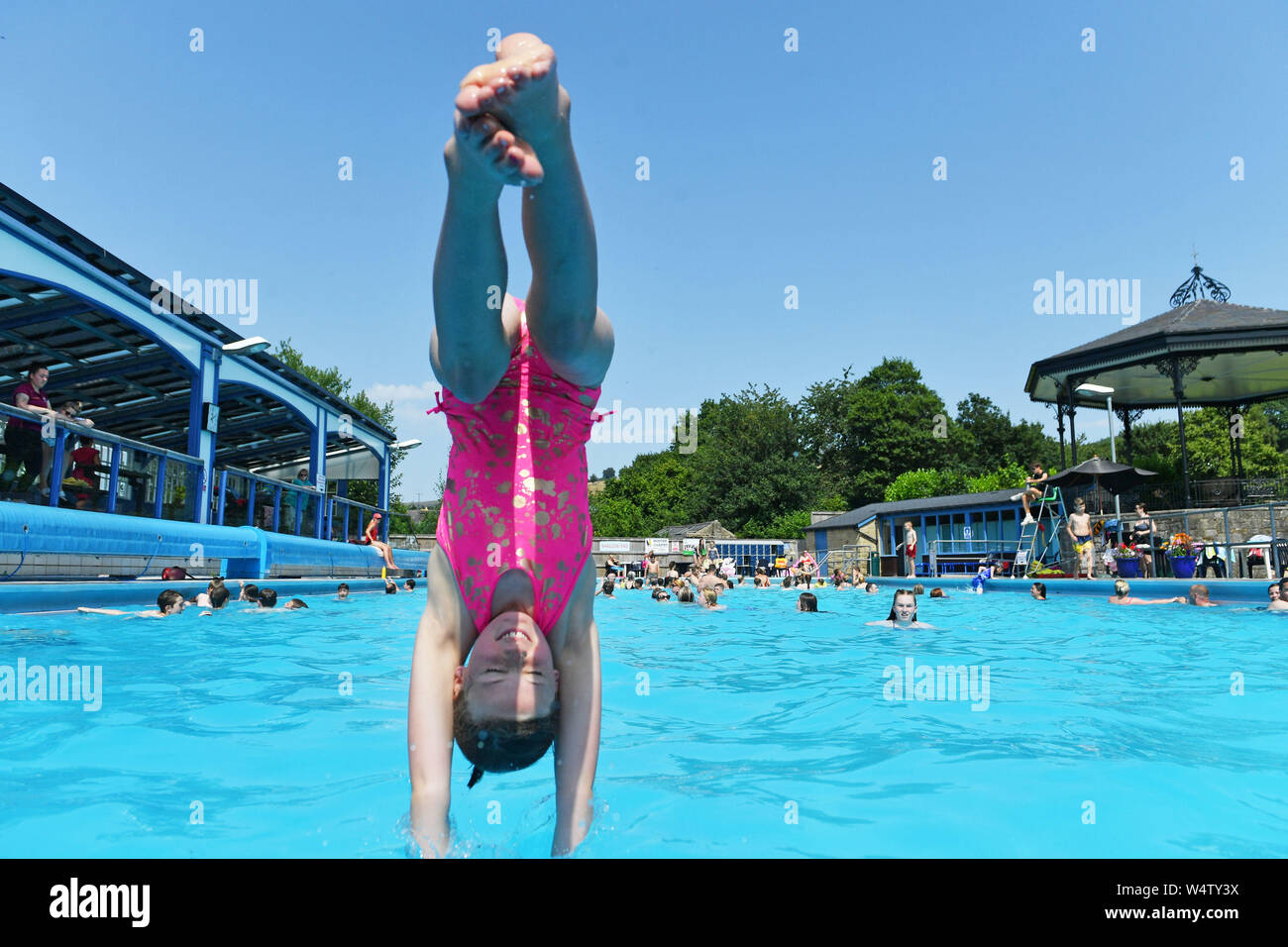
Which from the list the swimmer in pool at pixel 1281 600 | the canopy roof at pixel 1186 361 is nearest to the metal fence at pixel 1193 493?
the canopy roof at pixel 1186 361

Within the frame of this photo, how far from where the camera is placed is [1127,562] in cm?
1630

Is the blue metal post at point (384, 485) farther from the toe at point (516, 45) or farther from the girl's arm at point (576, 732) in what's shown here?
the toe at point (516, 45)

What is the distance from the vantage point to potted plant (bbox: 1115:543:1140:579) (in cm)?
1617

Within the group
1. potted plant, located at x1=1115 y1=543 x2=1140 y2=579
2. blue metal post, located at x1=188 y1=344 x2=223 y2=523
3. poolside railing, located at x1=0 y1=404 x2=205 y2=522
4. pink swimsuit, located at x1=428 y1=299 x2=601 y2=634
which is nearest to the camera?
pink swimsuit, located at x1=428 y1=299 x2=601 y2=634

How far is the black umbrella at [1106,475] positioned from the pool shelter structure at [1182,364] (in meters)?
1.11

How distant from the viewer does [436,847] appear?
1.84 meters

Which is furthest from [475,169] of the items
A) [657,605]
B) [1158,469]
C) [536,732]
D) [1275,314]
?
[1158,469]

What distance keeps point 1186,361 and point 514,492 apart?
75.3 feet

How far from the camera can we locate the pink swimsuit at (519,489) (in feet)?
6.43

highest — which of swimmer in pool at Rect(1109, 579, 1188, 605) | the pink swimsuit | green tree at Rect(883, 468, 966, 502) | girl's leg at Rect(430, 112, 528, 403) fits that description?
green tree at Rect(883, 468, 966, 502)

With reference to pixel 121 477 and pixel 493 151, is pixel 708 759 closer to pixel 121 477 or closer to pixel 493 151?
pixel 493 151

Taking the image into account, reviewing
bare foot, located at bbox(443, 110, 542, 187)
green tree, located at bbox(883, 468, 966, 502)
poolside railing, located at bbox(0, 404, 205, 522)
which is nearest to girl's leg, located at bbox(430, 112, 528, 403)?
bare foot, located at bbox(443, 110, 542, 187)

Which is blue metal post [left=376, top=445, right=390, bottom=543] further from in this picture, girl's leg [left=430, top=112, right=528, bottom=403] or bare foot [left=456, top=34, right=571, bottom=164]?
bare foot [left=456, top=34, right=571, bottom=164]
